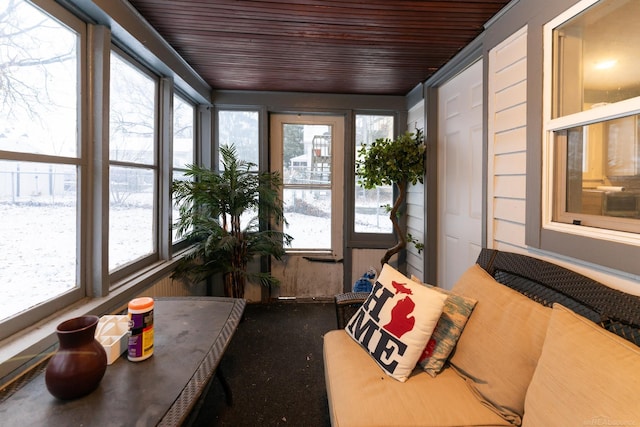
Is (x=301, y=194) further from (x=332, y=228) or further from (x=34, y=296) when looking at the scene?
(x=34, y=296)

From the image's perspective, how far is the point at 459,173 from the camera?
2.32m

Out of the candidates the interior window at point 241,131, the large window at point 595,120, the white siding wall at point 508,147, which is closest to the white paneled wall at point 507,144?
the white siding wall at point 508,147

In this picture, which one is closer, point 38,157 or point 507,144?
point 38,157

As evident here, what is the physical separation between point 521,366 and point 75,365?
1.47m

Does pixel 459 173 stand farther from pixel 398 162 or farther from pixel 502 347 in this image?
pixel 502 347

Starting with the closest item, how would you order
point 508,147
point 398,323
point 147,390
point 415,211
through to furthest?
1. point 147,390
2. point 398,323
3. point 508,147
4. point 415,211

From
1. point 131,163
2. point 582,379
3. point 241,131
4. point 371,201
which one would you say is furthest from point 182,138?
point 582,379

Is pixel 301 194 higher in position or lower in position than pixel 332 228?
higher

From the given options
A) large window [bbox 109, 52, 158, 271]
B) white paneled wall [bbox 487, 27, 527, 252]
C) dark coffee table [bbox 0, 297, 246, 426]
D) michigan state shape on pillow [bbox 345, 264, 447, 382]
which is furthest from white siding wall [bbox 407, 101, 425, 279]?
large window [bbox 109, 52, 158, 271]

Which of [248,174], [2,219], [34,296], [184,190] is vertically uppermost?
[248,174]

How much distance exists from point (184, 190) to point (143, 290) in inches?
34.7

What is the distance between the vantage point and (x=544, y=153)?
1.40 metres

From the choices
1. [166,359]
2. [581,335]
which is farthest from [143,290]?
[581,335]

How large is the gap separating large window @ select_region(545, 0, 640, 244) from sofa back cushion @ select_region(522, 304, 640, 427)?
44 centimetres
